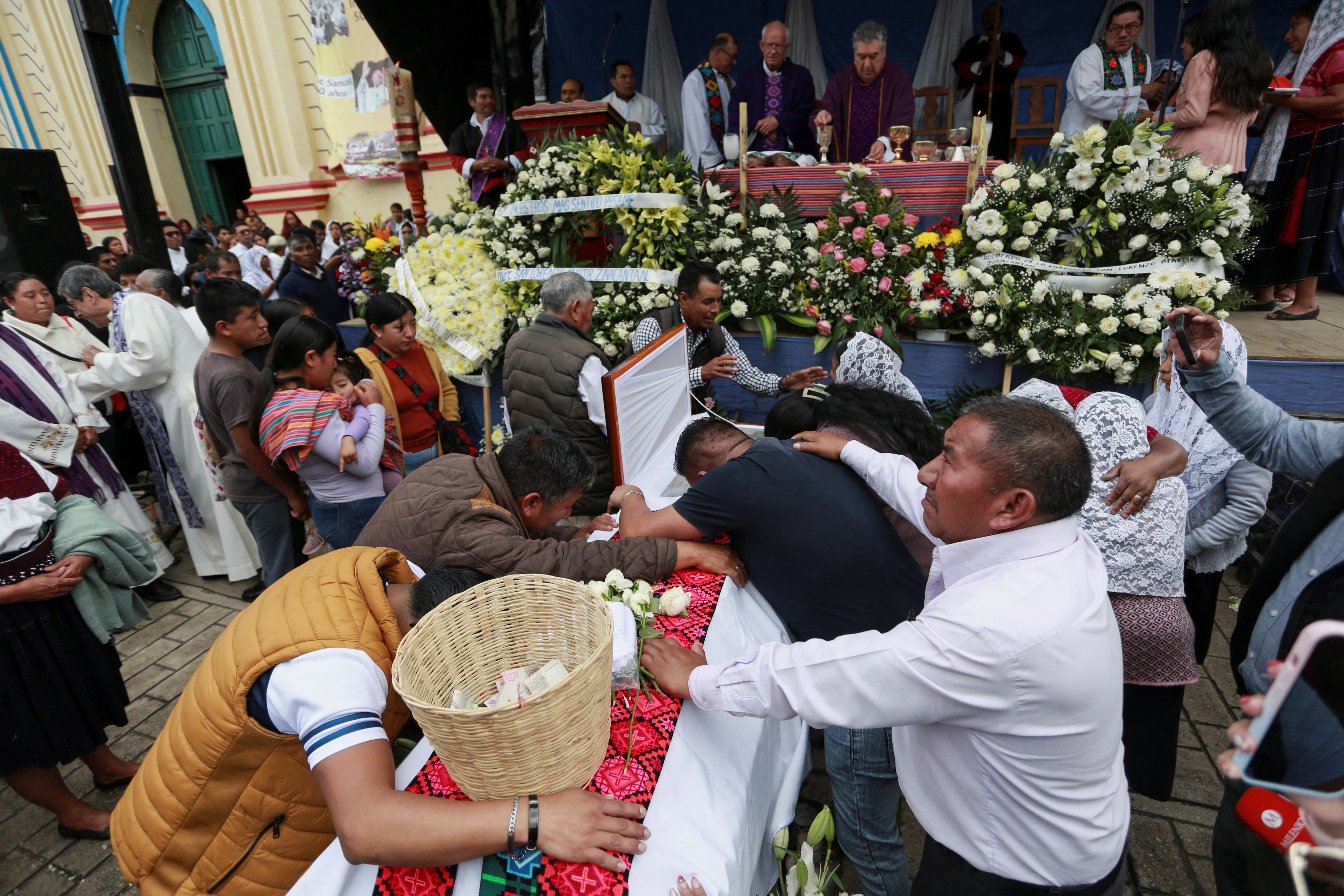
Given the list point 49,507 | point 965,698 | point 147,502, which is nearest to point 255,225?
point 147,502

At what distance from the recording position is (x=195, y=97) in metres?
13.3

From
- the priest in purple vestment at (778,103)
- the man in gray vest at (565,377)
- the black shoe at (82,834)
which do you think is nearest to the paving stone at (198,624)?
the black shoe at (82,834)

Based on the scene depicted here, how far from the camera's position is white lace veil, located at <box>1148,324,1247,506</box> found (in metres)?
2.42

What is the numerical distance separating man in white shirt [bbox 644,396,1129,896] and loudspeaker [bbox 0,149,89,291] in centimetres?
698

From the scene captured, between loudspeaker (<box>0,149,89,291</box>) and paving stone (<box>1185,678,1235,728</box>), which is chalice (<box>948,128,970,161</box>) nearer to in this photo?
paving stone (<box>1185,678,1235,728</box>)

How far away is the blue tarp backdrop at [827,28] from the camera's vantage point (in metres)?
6.97

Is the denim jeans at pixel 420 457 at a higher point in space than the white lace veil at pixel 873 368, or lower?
lower

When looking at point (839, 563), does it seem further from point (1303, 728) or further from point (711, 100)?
point (711, 100)

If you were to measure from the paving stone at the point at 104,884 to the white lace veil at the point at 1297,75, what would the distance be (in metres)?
7.78

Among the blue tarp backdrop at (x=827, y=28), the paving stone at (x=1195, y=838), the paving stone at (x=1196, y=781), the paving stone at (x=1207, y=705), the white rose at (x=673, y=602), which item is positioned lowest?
the paving stone at (x=1207, y=705)

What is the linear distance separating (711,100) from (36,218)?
6.22 m

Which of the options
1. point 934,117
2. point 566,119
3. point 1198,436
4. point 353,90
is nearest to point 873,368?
point 1198,436

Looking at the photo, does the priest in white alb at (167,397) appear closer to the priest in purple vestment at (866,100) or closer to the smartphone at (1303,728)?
the smartphone at (1303,728)

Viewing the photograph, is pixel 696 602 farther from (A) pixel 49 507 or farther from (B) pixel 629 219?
(B) pixel 629 219
